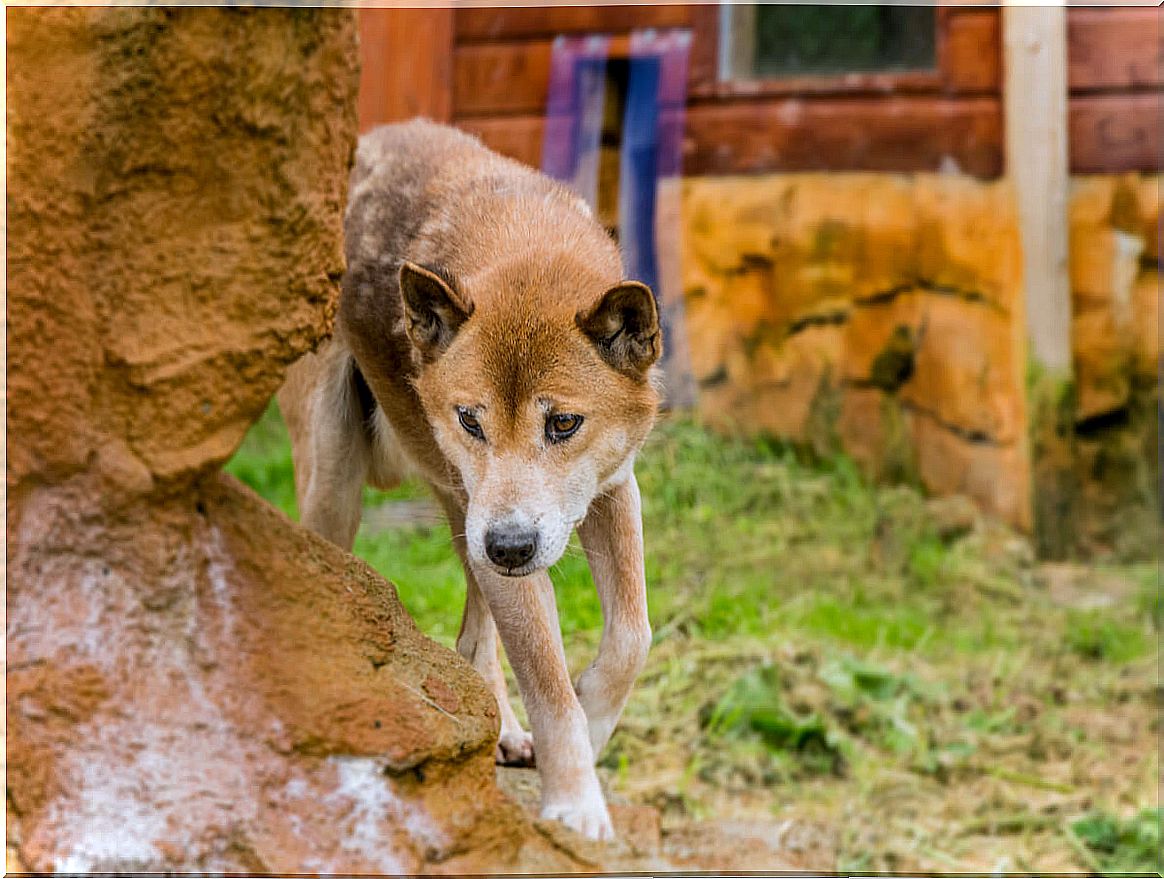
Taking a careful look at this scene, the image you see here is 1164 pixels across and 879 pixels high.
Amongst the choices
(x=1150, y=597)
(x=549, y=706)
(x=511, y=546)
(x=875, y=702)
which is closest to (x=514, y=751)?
(x=549, y=706)

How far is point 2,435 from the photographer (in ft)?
9.16

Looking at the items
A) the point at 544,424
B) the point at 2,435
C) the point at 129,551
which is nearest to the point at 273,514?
the point at 129,551

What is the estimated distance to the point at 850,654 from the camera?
23.4 ft

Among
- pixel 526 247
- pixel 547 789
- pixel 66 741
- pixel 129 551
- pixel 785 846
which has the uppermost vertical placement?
pixel 526 247

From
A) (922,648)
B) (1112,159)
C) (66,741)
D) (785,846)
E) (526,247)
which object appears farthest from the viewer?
(1112,159)

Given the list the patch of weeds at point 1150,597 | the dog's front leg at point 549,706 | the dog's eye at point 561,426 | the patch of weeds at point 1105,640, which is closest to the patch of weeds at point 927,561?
the patch of weeds at point 1105,640

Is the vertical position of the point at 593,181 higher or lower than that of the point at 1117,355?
higher

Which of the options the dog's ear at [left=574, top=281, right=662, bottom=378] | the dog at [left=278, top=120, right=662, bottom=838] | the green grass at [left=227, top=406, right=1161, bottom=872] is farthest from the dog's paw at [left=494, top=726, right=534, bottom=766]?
the dog's ear at [left=574, top=281, right=662, bottom=378]

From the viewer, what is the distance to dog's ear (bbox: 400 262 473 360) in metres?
3.70

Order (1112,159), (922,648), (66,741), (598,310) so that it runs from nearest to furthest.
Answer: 1. (66,741)
2. (598,310)
3. (922,648)
4. (1112,159)

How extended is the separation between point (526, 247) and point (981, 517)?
5.36m

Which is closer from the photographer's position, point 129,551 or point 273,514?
point 129,551

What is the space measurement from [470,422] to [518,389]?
0.57 feet

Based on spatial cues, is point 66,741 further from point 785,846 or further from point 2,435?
point 785,846
